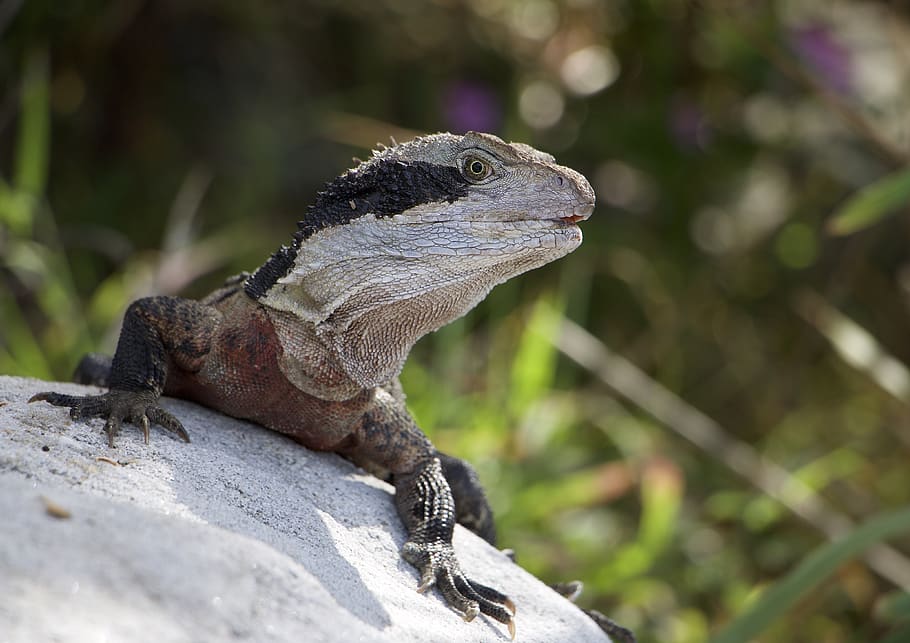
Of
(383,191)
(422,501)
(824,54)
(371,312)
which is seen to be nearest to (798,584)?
(422,501)

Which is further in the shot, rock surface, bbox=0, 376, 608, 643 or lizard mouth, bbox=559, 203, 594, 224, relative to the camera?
lizard mouth, bbox=559, 203, 594, 224

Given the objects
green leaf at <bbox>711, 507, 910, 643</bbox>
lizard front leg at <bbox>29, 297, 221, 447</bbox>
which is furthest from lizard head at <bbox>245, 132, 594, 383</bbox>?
green leaf at <bbox>711, 507, 910, 643</bbox>

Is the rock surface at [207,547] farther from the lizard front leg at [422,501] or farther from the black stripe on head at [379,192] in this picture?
the black stripe on head at [379,192]

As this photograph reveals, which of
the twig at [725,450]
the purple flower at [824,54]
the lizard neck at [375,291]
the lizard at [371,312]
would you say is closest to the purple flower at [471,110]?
the twig at [725,450]

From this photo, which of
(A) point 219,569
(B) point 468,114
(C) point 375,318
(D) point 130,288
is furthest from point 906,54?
(A) point 219,569

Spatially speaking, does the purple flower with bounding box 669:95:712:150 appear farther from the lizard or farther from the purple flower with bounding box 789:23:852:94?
the lizard

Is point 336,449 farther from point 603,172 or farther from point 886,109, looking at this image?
point 886,109
